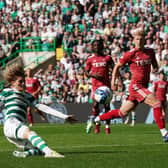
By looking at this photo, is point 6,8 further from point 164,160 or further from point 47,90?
point 164,160

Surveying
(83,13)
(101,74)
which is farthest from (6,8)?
(101,74)

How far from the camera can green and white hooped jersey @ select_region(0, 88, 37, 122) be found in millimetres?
10539

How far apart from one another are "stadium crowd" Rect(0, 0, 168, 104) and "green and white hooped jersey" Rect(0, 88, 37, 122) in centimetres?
1642

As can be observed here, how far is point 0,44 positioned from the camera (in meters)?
32.5

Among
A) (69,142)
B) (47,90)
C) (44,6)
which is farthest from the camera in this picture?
(44,6)

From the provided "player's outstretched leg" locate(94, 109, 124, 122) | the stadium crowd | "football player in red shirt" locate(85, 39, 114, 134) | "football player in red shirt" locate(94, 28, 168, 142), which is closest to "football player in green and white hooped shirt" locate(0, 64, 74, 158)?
"football player in red shirt" locate(94, 28, 168, 142)

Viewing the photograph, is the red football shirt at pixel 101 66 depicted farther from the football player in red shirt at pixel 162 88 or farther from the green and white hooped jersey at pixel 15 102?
the green and white hooped jersey at pixel 15 102

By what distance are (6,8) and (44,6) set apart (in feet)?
7.15

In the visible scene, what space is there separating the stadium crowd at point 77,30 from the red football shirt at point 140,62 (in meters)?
12.1

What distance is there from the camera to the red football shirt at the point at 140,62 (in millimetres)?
14617

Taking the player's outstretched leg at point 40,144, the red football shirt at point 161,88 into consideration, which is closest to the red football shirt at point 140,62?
the player's outstretched leg at point 40,144

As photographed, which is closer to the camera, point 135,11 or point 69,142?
point 69,142

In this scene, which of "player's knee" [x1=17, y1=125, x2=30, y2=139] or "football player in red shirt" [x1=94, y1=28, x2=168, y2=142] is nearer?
"player's knee" [x1=17, y1=125, x2=30, y2=139]

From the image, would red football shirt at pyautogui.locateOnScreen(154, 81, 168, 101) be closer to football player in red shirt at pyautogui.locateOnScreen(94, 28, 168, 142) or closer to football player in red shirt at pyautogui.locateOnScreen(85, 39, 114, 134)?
football player in red shirt at pyautogui.locateOnScreen(85, 39, 114, 134)
